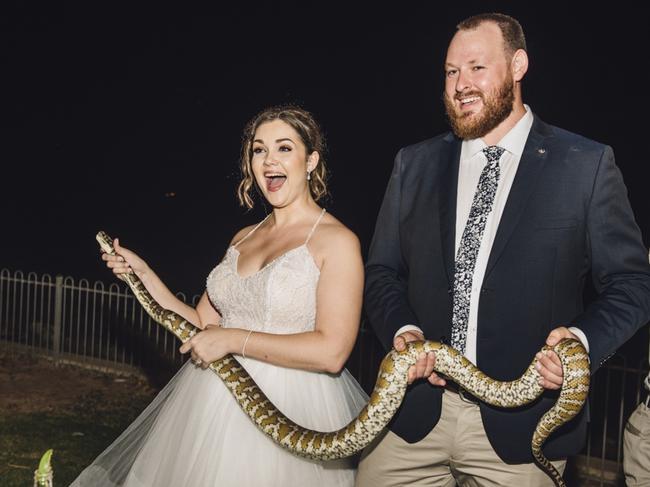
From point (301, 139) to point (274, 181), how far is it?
325 mm

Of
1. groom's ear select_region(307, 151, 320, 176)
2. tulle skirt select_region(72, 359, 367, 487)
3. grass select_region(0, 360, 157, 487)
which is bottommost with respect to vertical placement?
grass select_region(0, 360, 157, 487)

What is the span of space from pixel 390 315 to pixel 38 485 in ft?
8.13

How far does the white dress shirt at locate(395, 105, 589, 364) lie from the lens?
138 inches

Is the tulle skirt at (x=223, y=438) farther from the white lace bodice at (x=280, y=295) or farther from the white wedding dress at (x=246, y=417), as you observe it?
the white lace bodice at (x=280, y=295)

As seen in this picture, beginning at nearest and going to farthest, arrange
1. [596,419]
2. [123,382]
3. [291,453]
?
[291,453] → [596,419] → [123,382]

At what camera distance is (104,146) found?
136 ft

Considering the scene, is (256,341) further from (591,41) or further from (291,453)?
(591,41)

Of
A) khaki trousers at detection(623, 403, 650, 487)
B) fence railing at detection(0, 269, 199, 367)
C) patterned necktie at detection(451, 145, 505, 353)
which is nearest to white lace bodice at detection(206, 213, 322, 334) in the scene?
patterned necktie at detection(451, 145, 505, 353)

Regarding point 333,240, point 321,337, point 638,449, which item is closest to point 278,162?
point 333,240

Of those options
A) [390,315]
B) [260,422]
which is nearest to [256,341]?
[260,422]

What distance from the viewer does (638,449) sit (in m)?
4.02

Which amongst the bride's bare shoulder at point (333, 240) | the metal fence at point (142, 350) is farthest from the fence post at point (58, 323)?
the bride's bare shoulder at point (333, 240)

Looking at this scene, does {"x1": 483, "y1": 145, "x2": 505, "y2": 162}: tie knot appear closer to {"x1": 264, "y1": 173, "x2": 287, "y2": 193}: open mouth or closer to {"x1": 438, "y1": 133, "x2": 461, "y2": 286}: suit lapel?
{"x1": 438, "y1": 133, "x2": 461, "y2": 286}: suit lapel

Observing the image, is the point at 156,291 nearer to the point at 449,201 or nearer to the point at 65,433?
the point at 449,201
